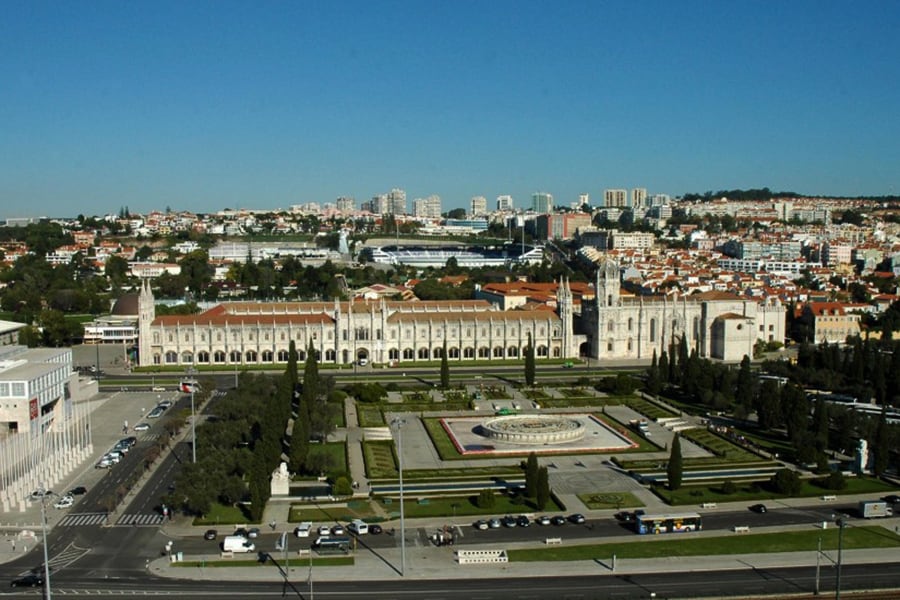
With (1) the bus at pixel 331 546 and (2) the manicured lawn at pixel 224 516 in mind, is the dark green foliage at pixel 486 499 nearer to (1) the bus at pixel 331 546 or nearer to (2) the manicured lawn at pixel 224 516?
(1) the bus at pixel 331 546

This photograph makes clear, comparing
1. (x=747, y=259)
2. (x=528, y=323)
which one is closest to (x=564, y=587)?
(x=528, y=323)

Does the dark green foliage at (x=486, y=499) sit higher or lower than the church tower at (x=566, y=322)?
lower

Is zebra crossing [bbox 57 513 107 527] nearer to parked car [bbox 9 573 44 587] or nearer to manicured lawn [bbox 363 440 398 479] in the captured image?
parked car [bbox 9 573 44 587]

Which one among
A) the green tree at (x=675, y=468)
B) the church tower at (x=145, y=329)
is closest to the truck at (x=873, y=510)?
the green tree at (x=675, y=468)

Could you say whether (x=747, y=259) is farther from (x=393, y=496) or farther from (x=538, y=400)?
(x=393, y=496)

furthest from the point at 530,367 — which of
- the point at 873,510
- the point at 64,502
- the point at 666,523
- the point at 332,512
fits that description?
the point at 64,502

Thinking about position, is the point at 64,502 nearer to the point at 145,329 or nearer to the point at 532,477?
the point at 532,477

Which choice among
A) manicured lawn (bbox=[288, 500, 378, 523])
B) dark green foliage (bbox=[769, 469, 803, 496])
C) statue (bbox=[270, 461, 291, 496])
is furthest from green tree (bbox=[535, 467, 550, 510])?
statue (bbox=[270, 461, 291, 496])

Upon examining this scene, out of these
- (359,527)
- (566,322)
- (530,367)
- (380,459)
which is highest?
(566,322)
